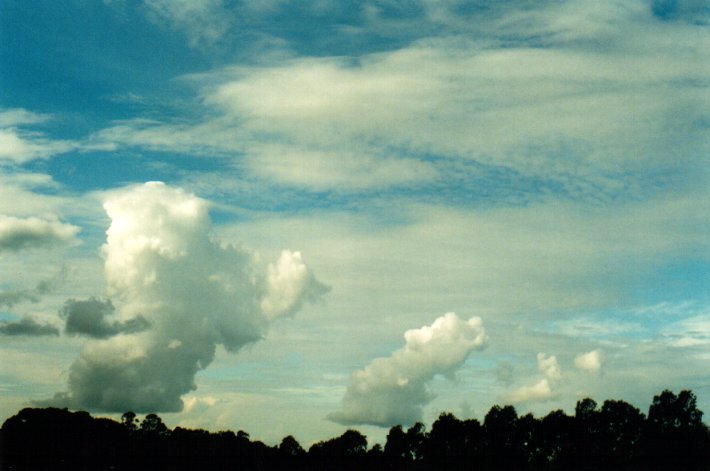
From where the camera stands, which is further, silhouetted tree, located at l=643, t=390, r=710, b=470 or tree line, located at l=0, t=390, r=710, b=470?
tree line, located at l=0, t=390, r=710, b=470

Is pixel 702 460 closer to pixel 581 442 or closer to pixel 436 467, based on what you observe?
pixel 581 442

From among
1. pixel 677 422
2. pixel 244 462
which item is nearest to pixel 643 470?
pixel 677 422

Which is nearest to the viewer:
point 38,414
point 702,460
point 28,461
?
point 702,460

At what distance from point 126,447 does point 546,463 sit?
9675 centimetres

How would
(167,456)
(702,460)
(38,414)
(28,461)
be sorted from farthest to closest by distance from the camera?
(167,456), (38,414), (28,461), (702,460)

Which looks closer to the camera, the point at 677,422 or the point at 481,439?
the point at 677,422

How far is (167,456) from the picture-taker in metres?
189

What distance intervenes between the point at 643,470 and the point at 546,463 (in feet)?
156

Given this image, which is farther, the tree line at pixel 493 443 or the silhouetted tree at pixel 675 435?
the tree line at pixel 493 443

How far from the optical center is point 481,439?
648 ft

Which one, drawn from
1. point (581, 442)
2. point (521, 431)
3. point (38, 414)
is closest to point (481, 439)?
point (521, 431)

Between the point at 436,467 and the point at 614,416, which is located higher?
the point at 614,416

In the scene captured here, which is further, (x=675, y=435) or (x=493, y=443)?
(x=493, y=443)

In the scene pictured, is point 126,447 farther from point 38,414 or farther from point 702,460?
point 702,460
